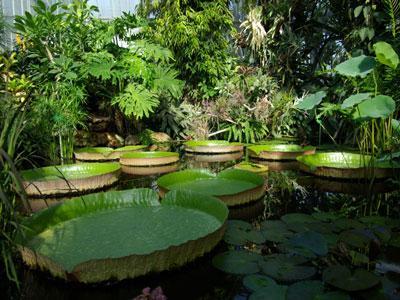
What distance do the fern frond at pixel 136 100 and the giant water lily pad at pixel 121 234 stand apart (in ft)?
11.3

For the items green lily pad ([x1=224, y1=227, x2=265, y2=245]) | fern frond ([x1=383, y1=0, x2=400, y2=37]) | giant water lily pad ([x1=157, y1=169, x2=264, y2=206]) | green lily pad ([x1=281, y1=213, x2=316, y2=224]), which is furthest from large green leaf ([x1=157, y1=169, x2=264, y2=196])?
fern frond ([x1=383, y1=0, x2=400, y2=37])

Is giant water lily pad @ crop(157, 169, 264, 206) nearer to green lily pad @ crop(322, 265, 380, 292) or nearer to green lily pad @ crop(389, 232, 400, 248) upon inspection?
green lily pad @ crop(389, 232, 400, 248)

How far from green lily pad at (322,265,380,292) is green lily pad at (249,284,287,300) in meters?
0.20

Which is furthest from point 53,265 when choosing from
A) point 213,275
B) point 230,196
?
point 230,196

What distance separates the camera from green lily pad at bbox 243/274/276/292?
60.6 inches

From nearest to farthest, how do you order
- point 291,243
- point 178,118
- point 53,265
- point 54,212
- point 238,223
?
point 53,265, point 291,243, point 54,212, point 238,223, point 178,118

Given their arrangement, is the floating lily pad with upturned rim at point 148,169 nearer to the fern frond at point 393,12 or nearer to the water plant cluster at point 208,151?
the water plant cluster at point 208,151

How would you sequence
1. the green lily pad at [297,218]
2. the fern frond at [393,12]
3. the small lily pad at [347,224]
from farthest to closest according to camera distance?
1. the fern frond at [393,12]
2. the green lily pad at [297,218]
3. the small lily pad at [347,224]

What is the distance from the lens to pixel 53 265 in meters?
1.58

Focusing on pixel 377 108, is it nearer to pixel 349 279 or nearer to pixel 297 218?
pixel 297 218

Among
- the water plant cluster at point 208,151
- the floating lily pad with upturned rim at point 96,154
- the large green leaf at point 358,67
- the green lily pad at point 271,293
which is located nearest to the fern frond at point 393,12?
the water plant cluster at point 208,151

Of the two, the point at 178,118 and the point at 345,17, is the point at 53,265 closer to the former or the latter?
the point at 178,118

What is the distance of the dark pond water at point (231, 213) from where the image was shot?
158 centimetres

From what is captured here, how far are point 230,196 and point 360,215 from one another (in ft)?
3.38
